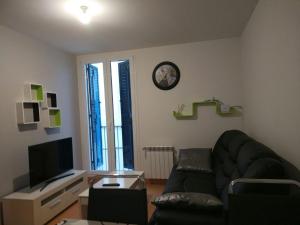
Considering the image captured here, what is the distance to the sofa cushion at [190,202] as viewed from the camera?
1.81 metres

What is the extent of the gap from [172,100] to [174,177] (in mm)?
1487

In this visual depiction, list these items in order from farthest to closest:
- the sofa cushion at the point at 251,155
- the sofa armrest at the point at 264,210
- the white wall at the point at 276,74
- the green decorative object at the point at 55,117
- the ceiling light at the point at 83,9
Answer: the green decorative object at the point at 55,117, the ceiling light at the point at 83,9, the sofa cushion at the point at 251,155, the white wall at the point at 276,74, the sofa armrest at the point at 264,210

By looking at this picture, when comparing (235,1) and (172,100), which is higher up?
(235,1)

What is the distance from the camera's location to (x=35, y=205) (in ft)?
8.45

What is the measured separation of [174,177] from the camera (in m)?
3.03

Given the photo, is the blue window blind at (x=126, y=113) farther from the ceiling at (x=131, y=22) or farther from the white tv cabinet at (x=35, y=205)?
the white tv cabinet at (x=35, y=205)

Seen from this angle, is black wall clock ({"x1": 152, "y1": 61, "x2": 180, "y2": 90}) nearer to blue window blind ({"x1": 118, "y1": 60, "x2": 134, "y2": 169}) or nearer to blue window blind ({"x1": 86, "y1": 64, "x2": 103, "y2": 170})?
blue window blind ({"x1": 118, "y1": 60, "x2": 134, "y2": 169})

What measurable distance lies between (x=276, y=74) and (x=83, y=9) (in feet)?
6.53

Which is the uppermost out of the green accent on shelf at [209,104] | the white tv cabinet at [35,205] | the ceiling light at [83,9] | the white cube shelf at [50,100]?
the ceiling light at [83,9]

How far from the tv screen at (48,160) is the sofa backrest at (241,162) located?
85.8 inches

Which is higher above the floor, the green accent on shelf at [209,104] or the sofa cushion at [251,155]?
the green accent on shelf at [209,104]

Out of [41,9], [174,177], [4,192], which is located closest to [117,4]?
[41,9]

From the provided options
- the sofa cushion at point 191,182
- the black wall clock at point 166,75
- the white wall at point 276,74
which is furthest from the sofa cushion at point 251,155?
the black wall clock at point 166,75

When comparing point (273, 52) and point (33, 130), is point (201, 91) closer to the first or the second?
point (273, 52)
